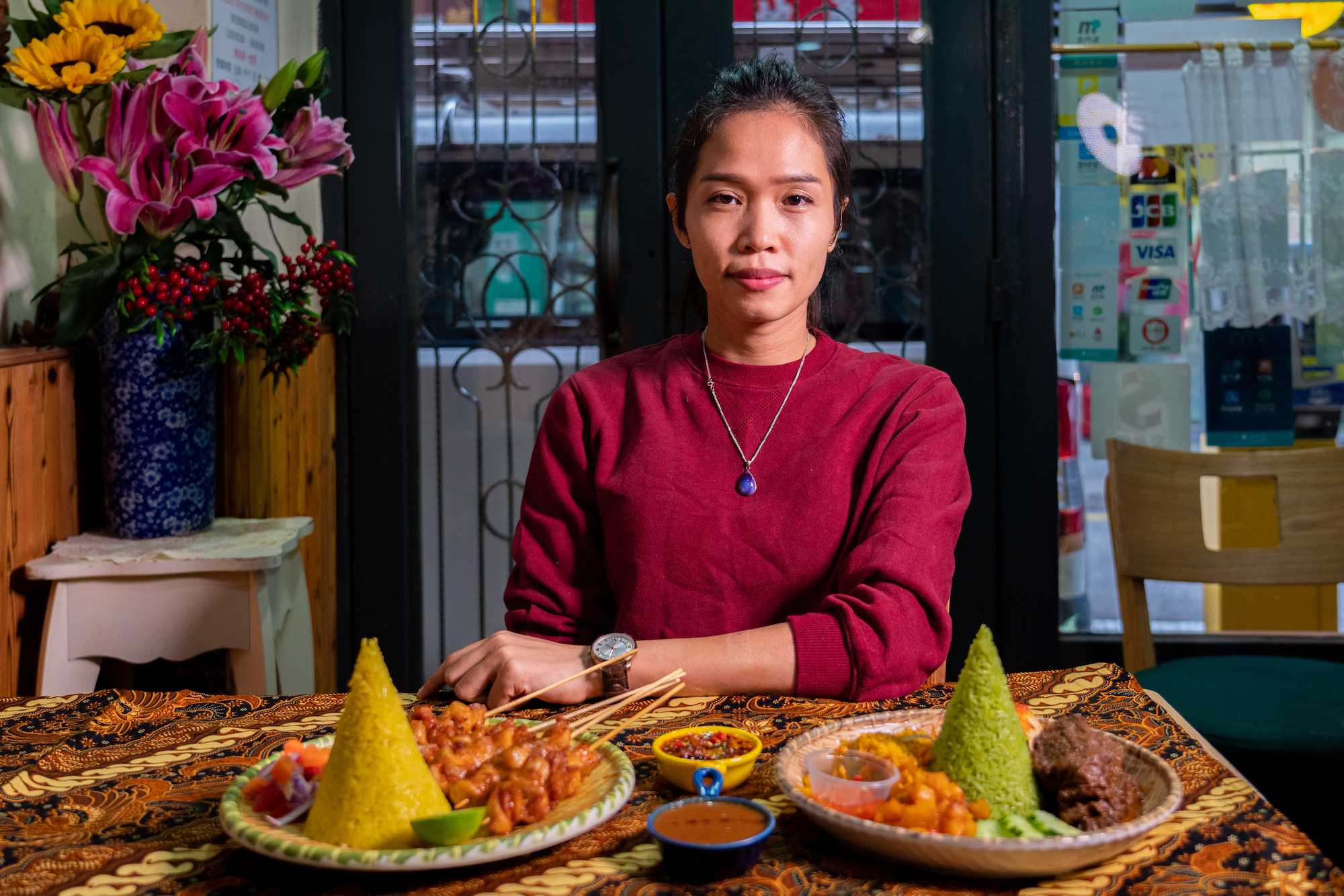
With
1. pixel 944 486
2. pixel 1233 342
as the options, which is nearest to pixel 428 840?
pixel 944 486

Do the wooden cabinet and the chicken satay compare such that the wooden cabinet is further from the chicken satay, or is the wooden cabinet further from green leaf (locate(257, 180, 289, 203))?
the chicken satay

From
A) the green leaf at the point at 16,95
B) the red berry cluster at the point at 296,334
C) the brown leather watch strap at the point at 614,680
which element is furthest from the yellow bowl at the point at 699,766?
the green leaf at the point at 16,95

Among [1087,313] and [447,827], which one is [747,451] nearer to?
[447,827]

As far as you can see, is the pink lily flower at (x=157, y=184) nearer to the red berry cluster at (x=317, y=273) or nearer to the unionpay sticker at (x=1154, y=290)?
the red berry cluster at (x=317, y=273)

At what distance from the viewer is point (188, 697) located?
1.15 m

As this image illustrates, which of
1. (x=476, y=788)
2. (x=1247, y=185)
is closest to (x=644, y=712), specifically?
(x=476, y=788)

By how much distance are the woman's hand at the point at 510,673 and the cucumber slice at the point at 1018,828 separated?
51cm

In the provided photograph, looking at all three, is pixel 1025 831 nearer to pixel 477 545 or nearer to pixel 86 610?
pixel 86 610

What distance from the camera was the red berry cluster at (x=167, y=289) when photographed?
1.78 meters

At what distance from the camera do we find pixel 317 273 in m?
1.97

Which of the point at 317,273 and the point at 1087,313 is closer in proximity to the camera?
the point at 317,273

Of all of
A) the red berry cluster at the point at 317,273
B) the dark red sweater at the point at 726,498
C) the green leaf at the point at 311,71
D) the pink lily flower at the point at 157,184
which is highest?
the green leaf at the point at 311,71

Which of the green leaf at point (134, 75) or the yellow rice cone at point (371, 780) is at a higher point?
the green leaf at point (134, 75)

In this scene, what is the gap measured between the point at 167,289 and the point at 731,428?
97 centimetres
